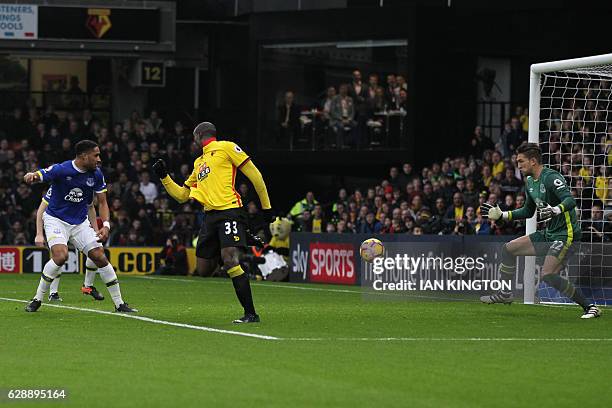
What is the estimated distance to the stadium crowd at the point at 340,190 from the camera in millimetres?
23594

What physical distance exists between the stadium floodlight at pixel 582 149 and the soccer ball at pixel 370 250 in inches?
99.0

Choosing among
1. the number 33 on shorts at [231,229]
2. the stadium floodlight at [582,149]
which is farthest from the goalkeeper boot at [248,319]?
the stadium floodlight at [582,149]

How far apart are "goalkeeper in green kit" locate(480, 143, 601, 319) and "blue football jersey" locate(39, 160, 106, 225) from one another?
4.89 m

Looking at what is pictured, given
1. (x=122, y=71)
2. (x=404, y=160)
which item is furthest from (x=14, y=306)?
(x=122, y=71)

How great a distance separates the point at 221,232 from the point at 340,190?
2166cm

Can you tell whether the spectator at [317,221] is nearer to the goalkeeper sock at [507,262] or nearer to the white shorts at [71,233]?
the goalkeeper sock at [507,262]

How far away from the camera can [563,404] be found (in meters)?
8.83

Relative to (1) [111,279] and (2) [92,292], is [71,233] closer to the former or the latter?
(1) [111,279]

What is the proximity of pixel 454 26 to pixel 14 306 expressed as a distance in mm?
20435

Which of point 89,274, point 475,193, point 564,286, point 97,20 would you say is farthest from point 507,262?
point 97,20

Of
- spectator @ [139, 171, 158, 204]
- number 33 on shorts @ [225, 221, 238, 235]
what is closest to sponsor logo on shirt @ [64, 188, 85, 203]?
number 33 on shorts @ [225, 221, 238, 235]

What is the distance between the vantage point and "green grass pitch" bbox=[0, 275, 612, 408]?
29.7ft

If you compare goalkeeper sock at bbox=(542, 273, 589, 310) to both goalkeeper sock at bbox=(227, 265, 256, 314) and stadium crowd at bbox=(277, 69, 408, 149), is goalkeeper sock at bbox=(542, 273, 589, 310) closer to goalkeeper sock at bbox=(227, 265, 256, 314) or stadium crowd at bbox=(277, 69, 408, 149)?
goalkeeper sock at bbox=(227, 265, 256, 314)

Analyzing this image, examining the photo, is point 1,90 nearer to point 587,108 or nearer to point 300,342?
Answer: point 587,108
